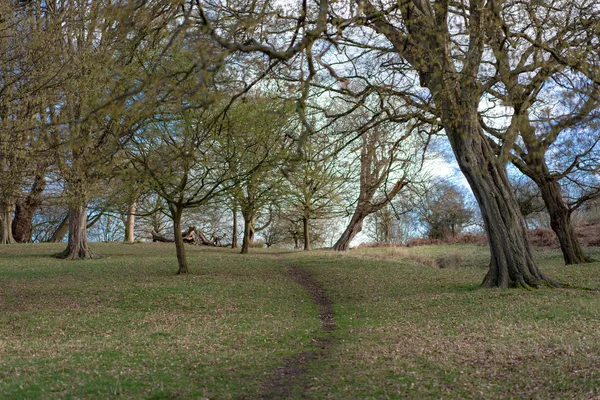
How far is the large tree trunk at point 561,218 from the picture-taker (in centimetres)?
1728

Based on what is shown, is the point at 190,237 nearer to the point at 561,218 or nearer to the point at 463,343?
the point at 561,218

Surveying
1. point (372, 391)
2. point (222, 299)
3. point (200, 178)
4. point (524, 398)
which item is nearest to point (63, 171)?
point (200, 178)

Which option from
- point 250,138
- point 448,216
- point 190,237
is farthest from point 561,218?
point 190,237

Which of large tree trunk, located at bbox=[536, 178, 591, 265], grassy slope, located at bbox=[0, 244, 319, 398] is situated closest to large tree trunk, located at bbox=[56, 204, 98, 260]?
grassy slope, located at bbox=[0, 244, 319, 398]

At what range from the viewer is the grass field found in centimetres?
548

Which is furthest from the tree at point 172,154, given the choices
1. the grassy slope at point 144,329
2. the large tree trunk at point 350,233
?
the large tree trunk at point 350,233

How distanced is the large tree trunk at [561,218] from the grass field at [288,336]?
1777 mm

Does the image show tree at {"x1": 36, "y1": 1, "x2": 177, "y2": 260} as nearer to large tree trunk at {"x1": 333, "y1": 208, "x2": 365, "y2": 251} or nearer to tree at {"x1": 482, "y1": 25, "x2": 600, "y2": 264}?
tree at {"x1": 482, "y1": 25, "x2": 600, "y2": 264}

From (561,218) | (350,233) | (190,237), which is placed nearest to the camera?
(561,218)

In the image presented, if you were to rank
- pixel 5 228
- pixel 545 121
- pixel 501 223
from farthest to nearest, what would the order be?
pixel 5 228 → pixel 501 223 → pixel 545 121

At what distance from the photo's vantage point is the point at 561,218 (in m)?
17.4

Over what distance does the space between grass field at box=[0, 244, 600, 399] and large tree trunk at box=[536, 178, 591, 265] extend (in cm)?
178

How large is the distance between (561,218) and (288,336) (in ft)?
42.4

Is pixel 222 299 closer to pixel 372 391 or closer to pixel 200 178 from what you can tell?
pixel 200 178
